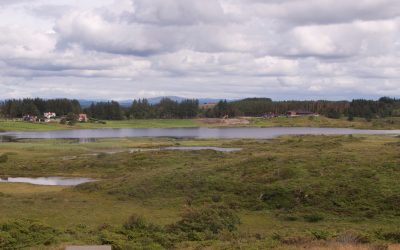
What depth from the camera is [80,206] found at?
3969 cm

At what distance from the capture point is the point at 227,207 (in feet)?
121

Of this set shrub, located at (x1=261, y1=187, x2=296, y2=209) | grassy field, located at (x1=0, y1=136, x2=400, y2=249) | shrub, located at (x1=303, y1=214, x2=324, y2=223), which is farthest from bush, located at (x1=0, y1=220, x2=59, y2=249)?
shrub, located at (x1=261, y1=187, x2=296, y2=209)

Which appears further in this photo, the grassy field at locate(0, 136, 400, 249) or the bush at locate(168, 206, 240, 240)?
the bush at locate(168, 206, 240, 240)

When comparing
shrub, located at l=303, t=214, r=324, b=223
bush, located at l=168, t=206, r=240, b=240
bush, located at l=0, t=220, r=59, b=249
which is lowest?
shrub, located at l=303, t=214, r=324, b=223

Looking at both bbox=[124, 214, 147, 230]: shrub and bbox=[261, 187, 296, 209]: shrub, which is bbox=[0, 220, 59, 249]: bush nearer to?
bbox=[124, 214, 147, 230]: shrub

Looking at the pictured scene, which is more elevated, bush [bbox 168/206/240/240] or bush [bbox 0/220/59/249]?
bush [bbox 0/220/59/249]

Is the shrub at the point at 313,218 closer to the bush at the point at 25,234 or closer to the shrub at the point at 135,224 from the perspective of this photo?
the shrub at the point at 135,224

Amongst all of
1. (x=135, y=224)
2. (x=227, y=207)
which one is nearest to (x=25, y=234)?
(x=135, y=224)

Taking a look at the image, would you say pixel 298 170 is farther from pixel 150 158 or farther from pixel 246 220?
pixel 150 158

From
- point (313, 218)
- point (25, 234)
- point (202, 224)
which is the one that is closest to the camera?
point (25, 234)

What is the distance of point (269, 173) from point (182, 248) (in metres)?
25.9

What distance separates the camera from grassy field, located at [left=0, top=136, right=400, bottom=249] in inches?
893

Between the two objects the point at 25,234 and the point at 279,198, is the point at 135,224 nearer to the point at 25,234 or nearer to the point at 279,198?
the point at 25,234

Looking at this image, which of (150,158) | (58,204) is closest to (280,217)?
(58,204)
